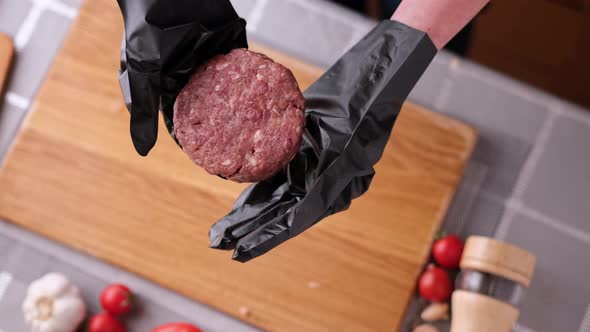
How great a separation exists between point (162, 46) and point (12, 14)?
883 mm

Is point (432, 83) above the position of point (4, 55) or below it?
above

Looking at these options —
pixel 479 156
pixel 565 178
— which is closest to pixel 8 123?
pixel 479 156

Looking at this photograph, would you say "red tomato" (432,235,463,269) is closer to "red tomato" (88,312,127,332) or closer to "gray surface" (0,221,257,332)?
"gray surface" (0,221,257,332)

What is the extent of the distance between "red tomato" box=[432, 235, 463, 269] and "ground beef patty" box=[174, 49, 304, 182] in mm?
584

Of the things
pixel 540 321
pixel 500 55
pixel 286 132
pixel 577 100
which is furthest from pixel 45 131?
pixel 577 100

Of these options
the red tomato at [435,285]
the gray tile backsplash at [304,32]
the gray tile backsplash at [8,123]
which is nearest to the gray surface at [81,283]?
the gray tile backsplash at [8,123]

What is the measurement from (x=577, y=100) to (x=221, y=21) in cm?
143

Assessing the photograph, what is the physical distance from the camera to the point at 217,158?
3.28ft

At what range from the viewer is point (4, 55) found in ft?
5.17

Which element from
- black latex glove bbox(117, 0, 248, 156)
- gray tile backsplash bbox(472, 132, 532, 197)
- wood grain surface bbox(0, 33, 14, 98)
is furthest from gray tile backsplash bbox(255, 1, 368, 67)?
wood grain surface bbox(0, 33, 14, 98)

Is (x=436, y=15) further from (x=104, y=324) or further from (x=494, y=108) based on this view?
(x=104, y=324)

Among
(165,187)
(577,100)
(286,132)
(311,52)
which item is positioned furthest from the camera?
(577,100)

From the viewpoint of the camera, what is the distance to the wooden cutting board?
56.5 inches

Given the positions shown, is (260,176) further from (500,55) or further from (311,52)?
(500,55)
